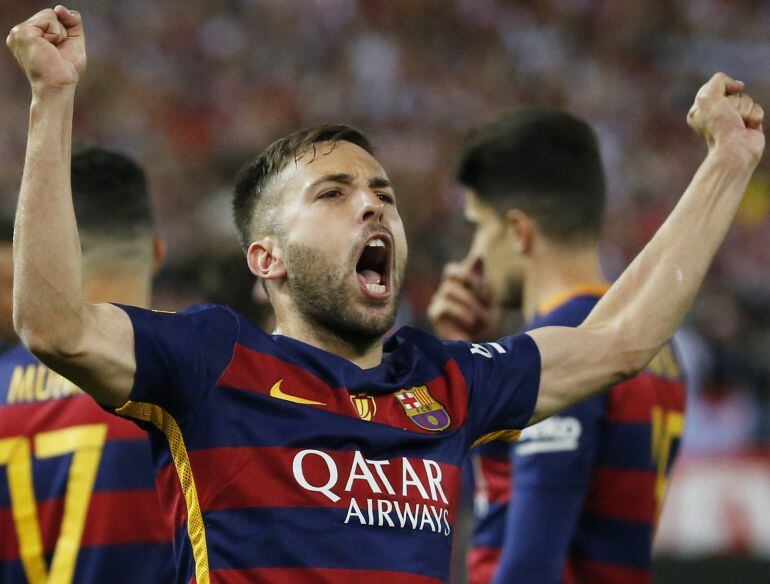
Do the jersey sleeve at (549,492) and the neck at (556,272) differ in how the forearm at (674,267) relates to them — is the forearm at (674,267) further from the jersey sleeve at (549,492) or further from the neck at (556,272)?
the neck at (556,272)

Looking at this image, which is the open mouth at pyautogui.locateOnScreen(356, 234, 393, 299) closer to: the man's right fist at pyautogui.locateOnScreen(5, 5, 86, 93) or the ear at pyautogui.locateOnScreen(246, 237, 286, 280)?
the ear at pyautogui.locateOnScreen(246, 237, 286, 280)

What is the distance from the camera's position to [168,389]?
2.35 metres

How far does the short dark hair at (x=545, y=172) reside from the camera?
3.90 meters

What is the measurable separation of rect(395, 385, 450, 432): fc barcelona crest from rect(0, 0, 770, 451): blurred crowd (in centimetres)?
553

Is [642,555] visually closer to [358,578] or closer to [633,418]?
[633,418]

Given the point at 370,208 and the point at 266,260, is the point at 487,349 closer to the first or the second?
the point at 370,208

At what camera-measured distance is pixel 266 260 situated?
282cm

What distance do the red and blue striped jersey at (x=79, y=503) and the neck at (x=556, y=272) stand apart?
1400mm

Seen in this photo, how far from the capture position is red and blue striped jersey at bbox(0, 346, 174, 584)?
3.14 m

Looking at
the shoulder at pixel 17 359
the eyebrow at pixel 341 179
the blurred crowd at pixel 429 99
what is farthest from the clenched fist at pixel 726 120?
the blurred crowd at pixel 429 99

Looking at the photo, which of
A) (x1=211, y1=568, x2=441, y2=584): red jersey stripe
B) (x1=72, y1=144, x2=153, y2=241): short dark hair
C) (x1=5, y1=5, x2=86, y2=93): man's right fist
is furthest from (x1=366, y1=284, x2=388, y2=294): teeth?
(x1=72, y1=144, x2=153, y2=241): short dark hair

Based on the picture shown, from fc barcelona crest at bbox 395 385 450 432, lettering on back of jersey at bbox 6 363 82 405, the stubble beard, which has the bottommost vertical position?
lettering on back of jersey at bbox 6 363 82 405

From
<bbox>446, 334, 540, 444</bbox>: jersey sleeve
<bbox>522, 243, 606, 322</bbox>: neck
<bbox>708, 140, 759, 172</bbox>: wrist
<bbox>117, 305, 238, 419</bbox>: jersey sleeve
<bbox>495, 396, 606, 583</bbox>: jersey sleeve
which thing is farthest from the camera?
<bbox>522, 243, 606, 322</bbox>: neck

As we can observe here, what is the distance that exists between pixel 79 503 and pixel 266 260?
2.99ft
